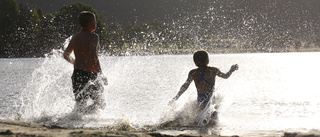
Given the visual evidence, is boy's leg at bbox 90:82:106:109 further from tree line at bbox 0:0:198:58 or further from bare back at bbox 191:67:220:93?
tree line at bbox 0:0:198:58

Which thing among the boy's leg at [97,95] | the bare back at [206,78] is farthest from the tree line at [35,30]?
the bare back at [206,78]

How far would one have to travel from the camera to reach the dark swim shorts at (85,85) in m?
6.91

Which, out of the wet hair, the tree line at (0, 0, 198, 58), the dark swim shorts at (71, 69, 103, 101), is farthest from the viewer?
A: the tree line at (0, 0, 198, 58)

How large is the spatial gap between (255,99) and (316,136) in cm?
695

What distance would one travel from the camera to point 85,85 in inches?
272

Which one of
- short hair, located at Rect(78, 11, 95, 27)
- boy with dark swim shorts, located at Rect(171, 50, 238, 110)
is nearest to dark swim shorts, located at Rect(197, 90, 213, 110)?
boy with dark swim shorts, located at Rect(171, 50, 238, 110)

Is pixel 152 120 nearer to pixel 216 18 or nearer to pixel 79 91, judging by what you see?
pixel 79 91

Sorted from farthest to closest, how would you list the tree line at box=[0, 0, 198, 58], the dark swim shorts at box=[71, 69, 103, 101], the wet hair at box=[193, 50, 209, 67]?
the tree line at box=[0, 0, 198, 58] → the wet hair at box=[193, 50, 209, 67] → the dark swim shorts at box=[71, 69, 103, 101]

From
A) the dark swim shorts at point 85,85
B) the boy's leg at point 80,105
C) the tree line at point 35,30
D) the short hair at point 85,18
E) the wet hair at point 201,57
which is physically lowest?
the boy's leg at point 80,105

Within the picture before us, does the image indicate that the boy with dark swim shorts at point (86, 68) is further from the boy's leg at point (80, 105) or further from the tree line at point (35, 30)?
the tree line at point (35, 30)

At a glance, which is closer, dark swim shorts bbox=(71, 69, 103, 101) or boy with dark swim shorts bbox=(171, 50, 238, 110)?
dark swim shorts bbox=(71, 69, 103, 101)

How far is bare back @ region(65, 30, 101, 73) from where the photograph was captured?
7.02 metres

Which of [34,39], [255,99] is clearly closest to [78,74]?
[255,99]

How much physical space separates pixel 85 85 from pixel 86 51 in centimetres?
60
